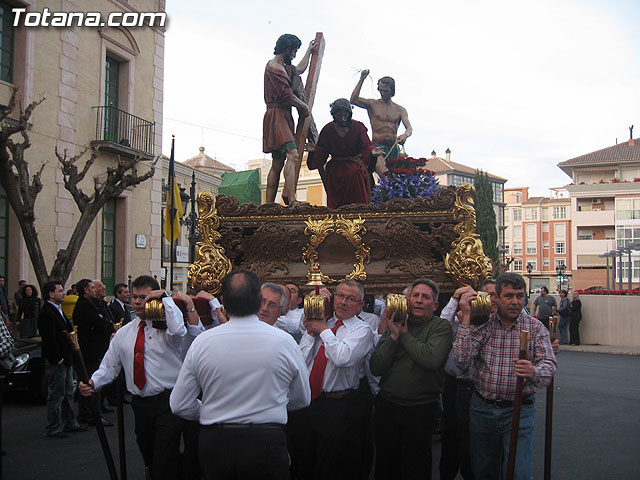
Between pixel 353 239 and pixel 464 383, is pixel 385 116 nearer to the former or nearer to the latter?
pixel 353 239

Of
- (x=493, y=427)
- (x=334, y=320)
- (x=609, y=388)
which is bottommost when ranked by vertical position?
(x=609, y=388)

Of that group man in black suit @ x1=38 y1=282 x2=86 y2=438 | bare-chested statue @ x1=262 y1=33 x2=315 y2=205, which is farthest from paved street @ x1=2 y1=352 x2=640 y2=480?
bare-chested statue @ x1=262 y1=33 x2=315 y2=205

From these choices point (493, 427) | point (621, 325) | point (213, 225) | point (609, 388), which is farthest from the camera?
point (621, 325)

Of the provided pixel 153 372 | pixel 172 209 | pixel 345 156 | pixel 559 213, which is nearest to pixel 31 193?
pixel 172 209

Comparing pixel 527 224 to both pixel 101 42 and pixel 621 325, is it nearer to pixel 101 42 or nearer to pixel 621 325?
pixel 621 325

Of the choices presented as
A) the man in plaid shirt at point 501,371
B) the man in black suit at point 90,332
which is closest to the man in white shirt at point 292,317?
the man in plaid shirt at point 501,371

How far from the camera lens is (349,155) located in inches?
297

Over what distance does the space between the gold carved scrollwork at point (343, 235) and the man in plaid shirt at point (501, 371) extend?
77.6 inches

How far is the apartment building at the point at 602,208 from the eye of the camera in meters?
53.0

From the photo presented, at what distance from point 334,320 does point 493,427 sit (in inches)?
57.9

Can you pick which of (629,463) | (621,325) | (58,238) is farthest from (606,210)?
(629,463)

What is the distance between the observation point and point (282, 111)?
7.27 meters

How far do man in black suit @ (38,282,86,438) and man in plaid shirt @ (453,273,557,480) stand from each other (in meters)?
5.01

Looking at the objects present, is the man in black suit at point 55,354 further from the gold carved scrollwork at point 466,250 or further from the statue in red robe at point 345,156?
the gold carved scrollwork at point 466,250
